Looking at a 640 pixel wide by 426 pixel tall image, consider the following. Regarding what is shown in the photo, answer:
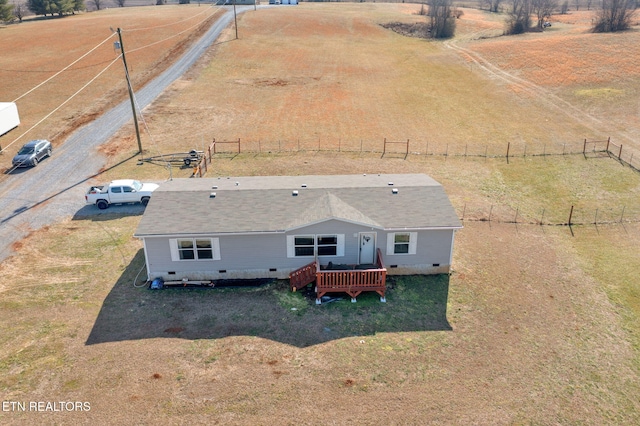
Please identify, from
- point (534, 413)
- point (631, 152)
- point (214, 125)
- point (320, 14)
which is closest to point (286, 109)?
point (214, 125)

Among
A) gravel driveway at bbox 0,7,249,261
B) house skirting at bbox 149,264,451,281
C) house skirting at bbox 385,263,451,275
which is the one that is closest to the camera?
house skirting at bbox 149,264,451,281

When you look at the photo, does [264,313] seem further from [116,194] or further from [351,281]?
[116,194]

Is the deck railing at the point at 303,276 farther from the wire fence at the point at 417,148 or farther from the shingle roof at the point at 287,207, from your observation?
the wire fence at the point at 417,148

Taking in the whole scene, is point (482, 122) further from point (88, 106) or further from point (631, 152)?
point (88, 106)

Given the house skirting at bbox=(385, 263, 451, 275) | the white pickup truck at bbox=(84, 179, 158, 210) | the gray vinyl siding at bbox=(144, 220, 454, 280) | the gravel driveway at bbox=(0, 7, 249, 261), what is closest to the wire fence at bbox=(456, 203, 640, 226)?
the house skirting at bbox=(385, 263, 451, 275)

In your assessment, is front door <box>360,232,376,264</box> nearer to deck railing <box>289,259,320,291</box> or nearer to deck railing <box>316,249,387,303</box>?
deck railing <box>316,249,387,303</box>

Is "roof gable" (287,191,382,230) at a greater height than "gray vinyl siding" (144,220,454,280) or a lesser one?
greater
